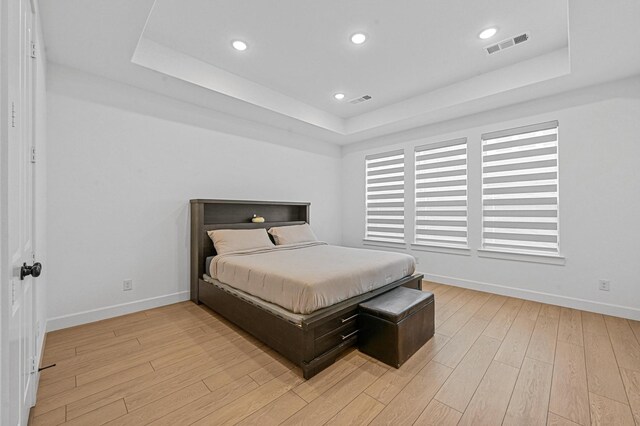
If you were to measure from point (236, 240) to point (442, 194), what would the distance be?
10.6ft

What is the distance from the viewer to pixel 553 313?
10.5 feet

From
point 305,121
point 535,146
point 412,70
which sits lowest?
point 535,146

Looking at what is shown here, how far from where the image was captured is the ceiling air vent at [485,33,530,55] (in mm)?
2793

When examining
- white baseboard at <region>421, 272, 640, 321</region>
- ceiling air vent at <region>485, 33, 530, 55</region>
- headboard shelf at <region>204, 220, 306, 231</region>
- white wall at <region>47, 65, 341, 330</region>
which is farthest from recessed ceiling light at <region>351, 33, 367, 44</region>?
white baseboard at <region>421, 272, 640, 321</region>

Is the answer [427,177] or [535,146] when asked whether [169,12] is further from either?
[535,146]

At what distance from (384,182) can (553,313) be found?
10.1 feet

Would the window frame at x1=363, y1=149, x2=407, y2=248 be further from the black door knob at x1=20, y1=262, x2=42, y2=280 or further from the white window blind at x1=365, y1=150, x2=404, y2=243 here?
the black door knob at x1=20, y1=262, x2=42, y2=280

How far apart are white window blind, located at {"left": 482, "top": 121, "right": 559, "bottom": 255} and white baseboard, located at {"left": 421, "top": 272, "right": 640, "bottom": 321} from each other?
0.54m

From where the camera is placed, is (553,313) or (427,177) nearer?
(553,313)

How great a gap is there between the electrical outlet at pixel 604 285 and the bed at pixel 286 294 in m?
2.05

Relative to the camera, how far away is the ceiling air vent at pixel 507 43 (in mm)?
2793

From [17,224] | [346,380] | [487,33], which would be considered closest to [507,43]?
[487,33]

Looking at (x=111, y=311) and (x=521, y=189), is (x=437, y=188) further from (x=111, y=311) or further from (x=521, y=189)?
(x=111, y=311)

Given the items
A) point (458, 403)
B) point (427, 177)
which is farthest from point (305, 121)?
point (458, 403)
